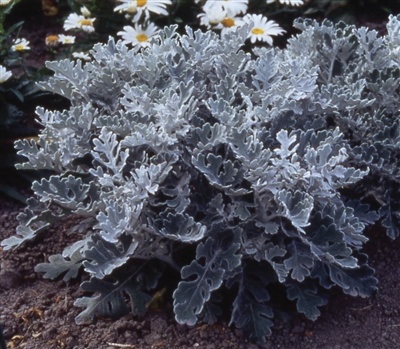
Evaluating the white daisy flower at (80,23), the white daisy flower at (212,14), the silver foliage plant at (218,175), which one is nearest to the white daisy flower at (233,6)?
the white daisy flower at (212,14)

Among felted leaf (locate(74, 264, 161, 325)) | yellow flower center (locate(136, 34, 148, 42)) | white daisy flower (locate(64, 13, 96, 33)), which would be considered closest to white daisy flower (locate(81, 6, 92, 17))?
white daisy flower (locate(64, 13, 96, 33))

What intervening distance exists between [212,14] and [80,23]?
93 centimetres

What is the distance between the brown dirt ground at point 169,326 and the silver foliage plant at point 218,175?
0.22 ft

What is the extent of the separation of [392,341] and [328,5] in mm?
3156

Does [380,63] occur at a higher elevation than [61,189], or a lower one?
higher

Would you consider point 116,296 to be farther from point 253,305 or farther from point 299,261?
point 299,261

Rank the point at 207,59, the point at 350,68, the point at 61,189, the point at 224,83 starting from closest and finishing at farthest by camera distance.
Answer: the point at 61,189 → the point at 224,83 → the point at 207,59 → the point at 350,68

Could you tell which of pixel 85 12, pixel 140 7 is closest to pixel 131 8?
pixel 140 7

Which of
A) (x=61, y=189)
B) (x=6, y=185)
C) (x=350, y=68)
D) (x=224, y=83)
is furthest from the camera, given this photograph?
(x=6, y=185)

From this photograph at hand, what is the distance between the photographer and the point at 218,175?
2.34m

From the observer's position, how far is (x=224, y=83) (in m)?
2.59

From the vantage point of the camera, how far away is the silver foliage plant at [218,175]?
2.28 metres

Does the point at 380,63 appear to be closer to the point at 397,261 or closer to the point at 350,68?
the point at 350,68

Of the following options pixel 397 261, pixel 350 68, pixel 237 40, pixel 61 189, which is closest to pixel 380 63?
pixel 350 68
